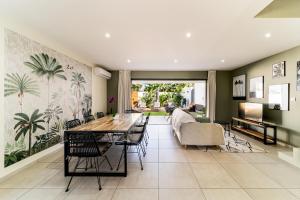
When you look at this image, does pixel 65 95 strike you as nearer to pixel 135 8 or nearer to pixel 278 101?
pixel 135 8

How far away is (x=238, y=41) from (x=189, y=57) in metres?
1.65

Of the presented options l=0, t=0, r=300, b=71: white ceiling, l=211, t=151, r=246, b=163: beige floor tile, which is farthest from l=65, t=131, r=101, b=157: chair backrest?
l=211, t=151, r=246, b=163: beige floor tile

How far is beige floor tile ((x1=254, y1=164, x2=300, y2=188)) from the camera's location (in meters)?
2.61

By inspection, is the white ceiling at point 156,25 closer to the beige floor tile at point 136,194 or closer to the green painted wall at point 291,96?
the green painted wall at point 291,96

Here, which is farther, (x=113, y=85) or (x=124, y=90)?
(x=113, y=85)

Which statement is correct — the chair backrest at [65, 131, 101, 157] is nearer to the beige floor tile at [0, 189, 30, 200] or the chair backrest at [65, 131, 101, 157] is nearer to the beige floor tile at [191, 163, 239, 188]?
the beige floor tile at [0, 189, 30, 200]

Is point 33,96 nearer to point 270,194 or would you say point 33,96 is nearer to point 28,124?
point 28,124

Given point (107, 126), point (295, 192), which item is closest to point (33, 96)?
point (107, 126)

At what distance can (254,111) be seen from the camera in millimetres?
5441

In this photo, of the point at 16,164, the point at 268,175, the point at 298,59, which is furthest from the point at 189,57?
the point at 16,164

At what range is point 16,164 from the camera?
2.92 metres

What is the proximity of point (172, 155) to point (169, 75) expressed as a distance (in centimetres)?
464

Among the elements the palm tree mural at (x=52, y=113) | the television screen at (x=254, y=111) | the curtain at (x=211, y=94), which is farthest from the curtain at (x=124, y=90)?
the television screen at (x=254, y=111)

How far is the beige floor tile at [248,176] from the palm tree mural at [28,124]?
141 inches
